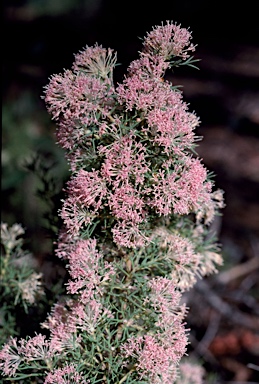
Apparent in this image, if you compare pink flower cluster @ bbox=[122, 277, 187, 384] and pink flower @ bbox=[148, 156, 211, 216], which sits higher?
pink flower @ bbox=[148, 156, 211, 216]

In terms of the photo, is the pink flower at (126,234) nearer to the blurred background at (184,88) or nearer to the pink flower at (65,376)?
the pink flower at (65,376)

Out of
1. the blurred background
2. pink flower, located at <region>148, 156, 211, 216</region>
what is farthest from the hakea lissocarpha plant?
the blurred background

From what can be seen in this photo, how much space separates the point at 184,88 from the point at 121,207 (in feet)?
6.84

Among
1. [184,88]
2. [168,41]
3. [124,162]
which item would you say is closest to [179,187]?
[124,162]

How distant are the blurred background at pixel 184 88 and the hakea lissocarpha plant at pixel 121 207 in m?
1.11

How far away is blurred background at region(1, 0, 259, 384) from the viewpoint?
218 centimetres

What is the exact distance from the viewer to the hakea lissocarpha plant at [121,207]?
63 cm

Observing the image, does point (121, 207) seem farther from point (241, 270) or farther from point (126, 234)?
point (241, 270)

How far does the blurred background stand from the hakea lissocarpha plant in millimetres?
1106

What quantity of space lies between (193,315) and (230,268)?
0.35 m

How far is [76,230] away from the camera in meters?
0.66

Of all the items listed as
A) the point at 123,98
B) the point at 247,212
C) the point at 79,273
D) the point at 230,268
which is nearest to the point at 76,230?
the point at 79,273

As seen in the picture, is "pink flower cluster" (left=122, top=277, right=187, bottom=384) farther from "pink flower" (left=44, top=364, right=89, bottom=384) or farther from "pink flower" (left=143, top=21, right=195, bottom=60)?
"pink flower" (left=143, top=21, right=195, bottom=60)

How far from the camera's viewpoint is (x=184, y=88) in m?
2.64
